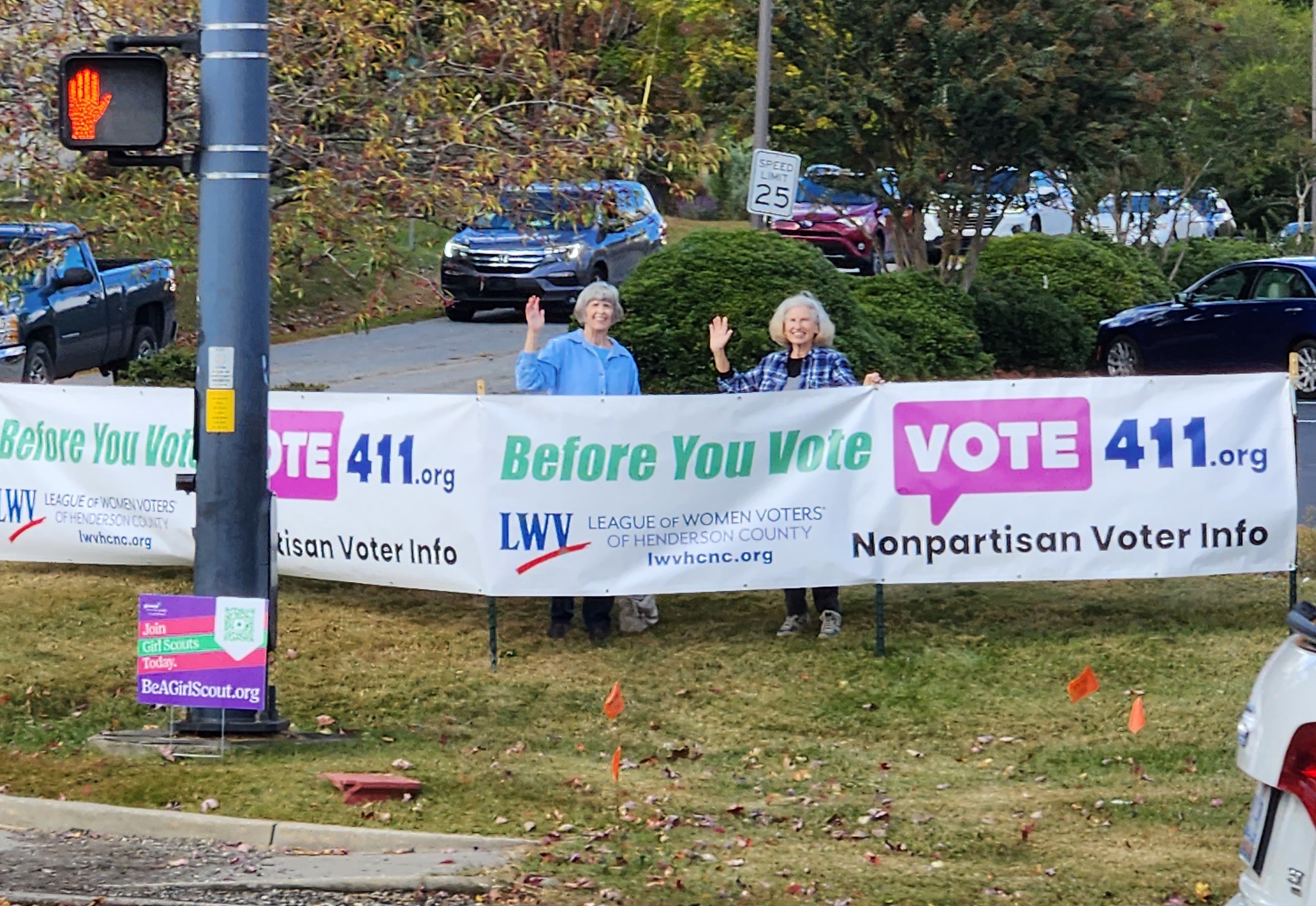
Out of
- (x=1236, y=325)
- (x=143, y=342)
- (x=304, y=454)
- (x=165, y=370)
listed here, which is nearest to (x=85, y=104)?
(x=304, y=454)

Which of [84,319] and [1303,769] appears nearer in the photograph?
[1303,769]

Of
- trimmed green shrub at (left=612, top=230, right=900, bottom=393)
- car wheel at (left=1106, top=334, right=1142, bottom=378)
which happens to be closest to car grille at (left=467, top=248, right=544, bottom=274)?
car wheel at (left=1106, top=334, right=1142, bottom=378)

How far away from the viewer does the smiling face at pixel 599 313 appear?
32.3 feet

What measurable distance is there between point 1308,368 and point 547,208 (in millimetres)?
13250

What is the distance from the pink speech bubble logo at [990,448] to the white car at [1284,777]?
5.49m

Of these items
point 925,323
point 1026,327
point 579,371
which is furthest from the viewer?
point 1026,327

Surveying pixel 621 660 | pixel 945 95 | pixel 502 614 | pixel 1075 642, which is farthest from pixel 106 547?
pixel 945 95

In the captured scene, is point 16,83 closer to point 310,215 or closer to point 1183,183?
point 310,215

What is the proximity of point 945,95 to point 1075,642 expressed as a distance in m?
12.7

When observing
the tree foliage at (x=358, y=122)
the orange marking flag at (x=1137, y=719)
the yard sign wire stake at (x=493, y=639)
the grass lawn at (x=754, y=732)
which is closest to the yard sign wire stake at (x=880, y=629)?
the grass lawn at (x=754, y=732)

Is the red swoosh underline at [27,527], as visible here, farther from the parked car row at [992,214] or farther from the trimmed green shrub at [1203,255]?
the trimmed green shrub at [1203,255]

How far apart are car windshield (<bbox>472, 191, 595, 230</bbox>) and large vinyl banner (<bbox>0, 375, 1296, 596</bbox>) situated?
2715 millimetres

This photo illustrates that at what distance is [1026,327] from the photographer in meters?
24.1

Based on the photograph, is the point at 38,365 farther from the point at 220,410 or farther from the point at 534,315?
the point at 220,410
